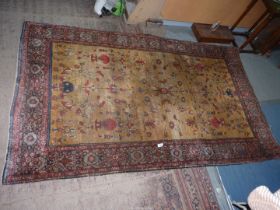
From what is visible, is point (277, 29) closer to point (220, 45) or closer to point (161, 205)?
point (220, 45)

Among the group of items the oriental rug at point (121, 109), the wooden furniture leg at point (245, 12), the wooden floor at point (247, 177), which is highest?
the wooden furniture leg at point (245, 12)

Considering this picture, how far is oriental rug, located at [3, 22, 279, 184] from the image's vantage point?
1.93 metres

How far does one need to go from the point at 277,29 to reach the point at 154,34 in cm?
179

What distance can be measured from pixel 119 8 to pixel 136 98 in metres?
1.20

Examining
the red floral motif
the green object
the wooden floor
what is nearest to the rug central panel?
the red floral motif

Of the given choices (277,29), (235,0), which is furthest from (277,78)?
(235,0)

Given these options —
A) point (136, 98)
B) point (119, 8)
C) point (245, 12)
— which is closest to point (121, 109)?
point (136, 98)

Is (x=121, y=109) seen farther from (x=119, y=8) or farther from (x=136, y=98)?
(x=119, y=8)

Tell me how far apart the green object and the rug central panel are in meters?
0.59

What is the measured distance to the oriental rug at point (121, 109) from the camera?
6.35ft

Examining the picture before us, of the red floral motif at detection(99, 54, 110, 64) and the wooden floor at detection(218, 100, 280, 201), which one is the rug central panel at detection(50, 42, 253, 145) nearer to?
the red floral motif at detection(99, 54, 110, 64)

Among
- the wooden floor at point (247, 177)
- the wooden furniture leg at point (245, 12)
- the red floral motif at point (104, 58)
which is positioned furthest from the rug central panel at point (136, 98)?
the wooden furniture leg at point (245, 12)

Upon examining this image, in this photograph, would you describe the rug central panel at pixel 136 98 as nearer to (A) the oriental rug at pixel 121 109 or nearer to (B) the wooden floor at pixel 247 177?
(A) the oriental rug at pixel 121 109

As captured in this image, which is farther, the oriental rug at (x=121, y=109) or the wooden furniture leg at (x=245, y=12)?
the wooden furniture leg at (x=245, y=12)
